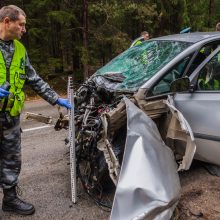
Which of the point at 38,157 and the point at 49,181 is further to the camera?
the point at 38,157

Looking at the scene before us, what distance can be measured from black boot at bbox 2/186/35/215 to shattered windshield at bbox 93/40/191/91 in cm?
152

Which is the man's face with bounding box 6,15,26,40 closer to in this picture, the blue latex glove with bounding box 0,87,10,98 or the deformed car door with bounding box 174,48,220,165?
the blue latex glove with bounding box 0,87,10,98

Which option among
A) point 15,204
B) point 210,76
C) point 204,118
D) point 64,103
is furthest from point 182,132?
point 15,204

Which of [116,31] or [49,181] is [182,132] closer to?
[49,181]

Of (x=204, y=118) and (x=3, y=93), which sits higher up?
(x=3, y=93)

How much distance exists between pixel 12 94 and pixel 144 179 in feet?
4.60

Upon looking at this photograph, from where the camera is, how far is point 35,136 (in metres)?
6.56

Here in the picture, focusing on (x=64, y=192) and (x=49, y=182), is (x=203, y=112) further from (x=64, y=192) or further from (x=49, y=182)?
(x=49, y=182)

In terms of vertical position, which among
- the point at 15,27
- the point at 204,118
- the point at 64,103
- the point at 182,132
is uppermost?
the point at 15,27

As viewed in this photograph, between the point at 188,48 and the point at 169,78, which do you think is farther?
the point at 188,48

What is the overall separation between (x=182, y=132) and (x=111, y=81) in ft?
3.52

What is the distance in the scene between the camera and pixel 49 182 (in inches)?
176

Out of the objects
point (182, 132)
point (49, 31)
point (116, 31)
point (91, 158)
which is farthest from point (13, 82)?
point (49, 31)

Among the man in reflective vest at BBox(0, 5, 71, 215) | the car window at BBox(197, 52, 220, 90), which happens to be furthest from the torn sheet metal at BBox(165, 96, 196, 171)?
the man in reflective vest at BBox(0, 5, 71, 215)
